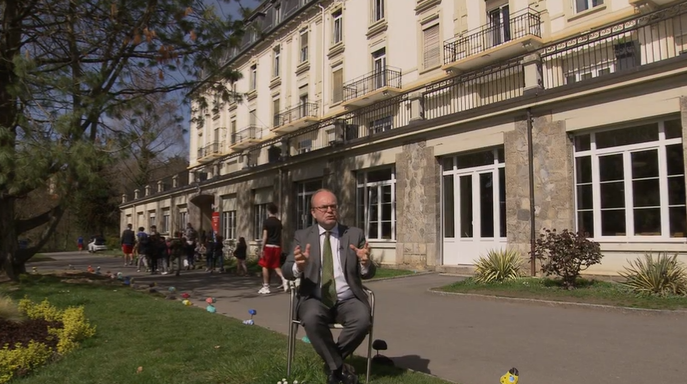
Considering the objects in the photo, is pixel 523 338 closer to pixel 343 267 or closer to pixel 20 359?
pixel 343 267

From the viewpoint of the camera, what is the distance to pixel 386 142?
57.4 feet

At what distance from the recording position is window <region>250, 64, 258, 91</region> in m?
36.0

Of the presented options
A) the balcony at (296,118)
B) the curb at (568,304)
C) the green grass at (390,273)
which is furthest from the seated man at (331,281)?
the balcony at (296,118)

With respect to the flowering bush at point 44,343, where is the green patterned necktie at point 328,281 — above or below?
above

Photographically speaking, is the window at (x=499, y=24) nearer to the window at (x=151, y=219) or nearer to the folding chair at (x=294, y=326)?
the folding chair at (x=294, y=326)

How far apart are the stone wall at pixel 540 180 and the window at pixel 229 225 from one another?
1810 cm

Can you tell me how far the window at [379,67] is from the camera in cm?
2461

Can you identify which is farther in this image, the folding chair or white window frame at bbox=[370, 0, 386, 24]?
white window frame at bbox=[370, 0, 386, 24]

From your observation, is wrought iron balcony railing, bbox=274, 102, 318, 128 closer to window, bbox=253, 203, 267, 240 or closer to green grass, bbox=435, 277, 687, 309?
window, bbox=253, 203, 267, 240

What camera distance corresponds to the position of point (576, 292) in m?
9.73

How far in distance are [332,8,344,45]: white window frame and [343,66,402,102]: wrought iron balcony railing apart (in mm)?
2828

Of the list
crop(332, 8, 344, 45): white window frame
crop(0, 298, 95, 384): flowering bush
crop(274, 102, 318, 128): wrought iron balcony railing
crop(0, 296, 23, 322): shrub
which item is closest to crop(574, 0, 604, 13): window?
crop(332, 8, 344, 45): white window frame

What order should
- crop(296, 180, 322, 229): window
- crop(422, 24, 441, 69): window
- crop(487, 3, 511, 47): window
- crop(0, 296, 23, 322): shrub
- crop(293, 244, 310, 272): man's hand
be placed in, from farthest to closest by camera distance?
1. crop(296, 180, 322, 229): window
2. crop(422, 24, 441, 69): window
3. crop(487, 3, 511, 47): window
4. crop(0, 296, 23, 322): shrub
5. crop(293, 244, 310, 272): man's hand

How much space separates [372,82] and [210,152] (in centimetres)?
2075
